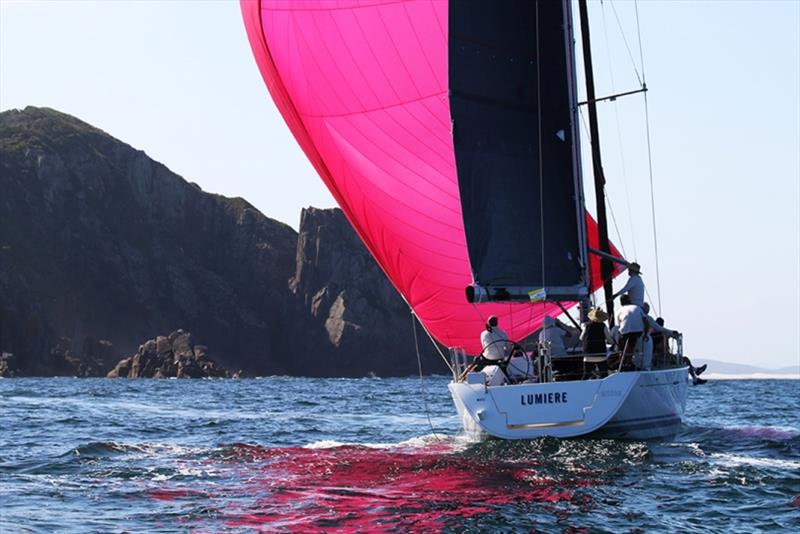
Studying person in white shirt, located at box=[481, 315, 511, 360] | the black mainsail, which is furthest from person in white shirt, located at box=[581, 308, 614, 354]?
person in white shirt, located at box=[481, 315, 511, 360]

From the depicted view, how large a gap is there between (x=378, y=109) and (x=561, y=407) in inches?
200

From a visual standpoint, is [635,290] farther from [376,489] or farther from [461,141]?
[376,489]

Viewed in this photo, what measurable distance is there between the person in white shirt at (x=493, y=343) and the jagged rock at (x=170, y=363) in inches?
3245

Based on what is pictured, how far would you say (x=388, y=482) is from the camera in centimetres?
1320

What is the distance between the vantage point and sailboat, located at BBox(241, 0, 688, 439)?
54.2 feet

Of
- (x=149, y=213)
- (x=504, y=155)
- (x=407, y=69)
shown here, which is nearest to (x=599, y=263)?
(x=504, y=155)

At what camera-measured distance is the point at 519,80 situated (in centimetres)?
1720

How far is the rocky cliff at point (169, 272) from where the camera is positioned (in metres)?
131

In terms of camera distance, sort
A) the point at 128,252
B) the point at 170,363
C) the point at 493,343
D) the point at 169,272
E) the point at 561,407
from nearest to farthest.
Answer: the point at 561,407 < the point at 493,343 < the point at 170,363 < the point at 128,252 < the point at 169,272

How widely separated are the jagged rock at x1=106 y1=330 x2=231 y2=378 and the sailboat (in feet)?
268

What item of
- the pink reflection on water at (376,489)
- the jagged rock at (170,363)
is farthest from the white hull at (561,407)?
the jagged rock at (170,363)

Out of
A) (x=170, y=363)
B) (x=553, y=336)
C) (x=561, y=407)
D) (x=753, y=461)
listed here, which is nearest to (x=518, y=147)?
(x=553, y=336)

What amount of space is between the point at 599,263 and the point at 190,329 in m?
121

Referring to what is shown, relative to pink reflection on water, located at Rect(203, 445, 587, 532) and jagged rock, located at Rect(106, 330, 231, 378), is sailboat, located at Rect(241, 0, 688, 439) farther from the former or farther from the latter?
jagged rock, located at Rect(106, 330, 231, 378)
